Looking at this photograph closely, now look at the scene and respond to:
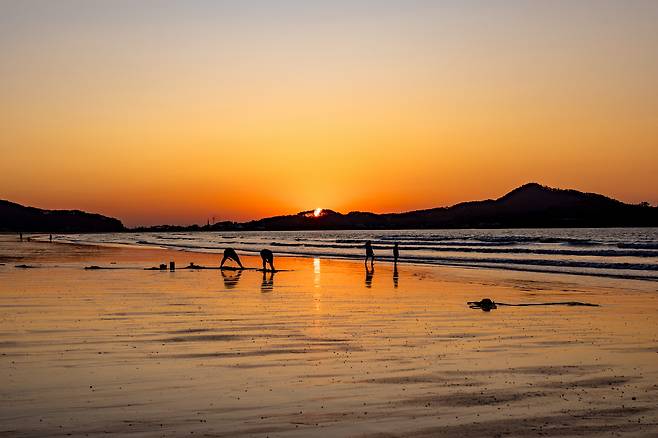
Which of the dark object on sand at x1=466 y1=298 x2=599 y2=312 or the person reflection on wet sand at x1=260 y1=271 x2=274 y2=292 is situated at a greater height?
the person reflection on wet sand at x1=260 y1=271 x2=274 y2=292

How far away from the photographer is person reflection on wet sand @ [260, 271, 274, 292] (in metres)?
26.5

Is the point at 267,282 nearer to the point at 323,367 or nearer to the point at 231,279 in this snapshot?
the point at 231,279

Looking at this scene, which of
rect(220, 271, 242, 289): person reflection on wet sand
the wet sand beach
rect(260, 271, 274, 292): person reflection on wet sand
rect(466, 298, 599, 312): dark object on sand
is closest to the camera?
the wet sand beach

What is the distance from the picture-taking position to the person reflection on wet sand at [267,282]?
2650 cm

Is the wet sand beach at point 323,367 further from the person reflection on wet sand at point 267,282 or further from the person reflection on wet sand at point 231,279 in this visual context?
the person reflection on wet sand at point 231,279

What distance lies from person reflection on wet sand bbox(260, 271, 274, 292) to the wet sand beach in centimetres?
350

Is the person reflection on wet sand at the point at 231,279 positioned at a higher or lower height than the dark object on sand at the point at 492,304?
higher

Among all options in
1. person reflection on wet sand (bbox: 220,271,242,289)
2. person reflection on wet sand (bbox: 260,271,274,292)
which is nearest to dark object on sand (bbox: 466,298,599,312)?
person reflection on wet sand (bbox: 260,271,274,292)

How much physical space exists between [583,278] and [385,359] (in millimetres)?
23936

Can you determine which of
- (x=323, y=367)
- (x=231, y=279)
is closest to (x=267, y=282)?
(x=231, y=279)

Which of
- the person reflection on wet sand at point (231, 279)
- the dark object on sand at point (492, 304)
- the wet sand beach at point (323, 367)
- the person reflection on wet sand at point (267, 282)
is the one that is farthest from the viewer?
the person reflection on wet sand at point (231, 279)

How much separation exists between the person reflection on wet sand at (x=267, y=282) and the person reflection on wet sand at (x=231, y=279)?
1.01 metres

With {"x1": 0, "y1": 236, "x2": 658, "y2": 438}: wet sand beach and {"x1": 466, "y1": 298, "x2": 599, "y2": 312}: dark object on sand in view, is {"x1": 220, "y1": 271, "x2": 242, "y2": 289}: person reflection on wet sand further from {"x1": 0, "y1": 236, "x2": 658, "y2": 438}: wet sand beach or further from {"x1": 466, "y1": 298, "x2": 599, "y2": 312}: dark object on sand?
{"x1": 466, "y1": 298, "x2": 599, "y2": 312}: dark object on sand

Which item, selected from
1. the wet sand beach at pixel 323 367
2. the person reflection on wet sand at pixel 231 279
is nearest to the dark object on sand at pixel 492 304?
the wet sand beach at pixel 323 367
